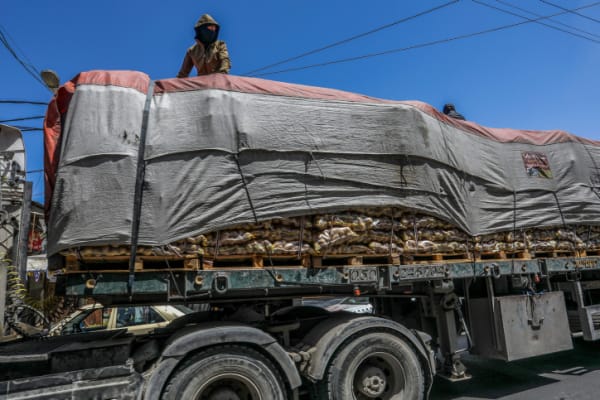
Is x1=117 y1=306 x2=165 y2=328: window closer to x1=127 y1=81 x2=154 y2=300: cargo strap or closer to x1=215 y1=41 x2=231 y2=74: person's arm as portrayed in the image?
x1=127 y1=81 x2=154 y2=300: cargo strap

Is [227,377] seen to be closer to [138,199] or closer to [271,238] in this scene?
[271,238]

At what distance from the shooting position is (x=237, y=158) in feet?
13.3

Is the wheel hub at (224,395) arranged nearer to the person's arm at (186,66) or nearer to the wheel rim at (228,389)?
the wheel rim at (228,389)

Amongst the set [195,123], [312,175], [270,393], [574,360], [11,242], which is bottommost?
[574,360]

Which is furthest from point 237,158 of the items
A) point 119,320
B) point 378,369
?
point 119,320

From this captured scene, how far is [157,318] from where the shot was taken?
770 cm

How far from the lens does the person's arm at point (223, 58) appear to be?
5793 millimetres

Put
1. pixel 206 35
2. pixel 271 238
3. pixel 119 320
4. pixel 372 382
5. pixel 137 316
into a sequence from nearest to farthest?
pixel 271 238 < pixel 372 382 < pixel 206 35 < pixel 119 320 < pixel 137 316

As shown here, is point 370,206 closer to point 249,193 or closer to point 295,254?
point 295,254

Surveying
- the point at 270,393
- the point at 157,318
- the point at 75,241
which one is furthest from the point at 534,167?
the point at 157,318

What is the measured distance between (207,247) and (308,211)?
3.51 feet

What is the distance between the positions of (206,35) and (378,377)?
4.86m

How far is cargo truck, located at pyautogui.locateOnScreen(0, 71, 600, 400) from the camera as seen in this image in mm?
3617

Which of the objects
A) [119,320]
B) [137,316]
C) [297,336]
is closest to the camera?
[297,336]
